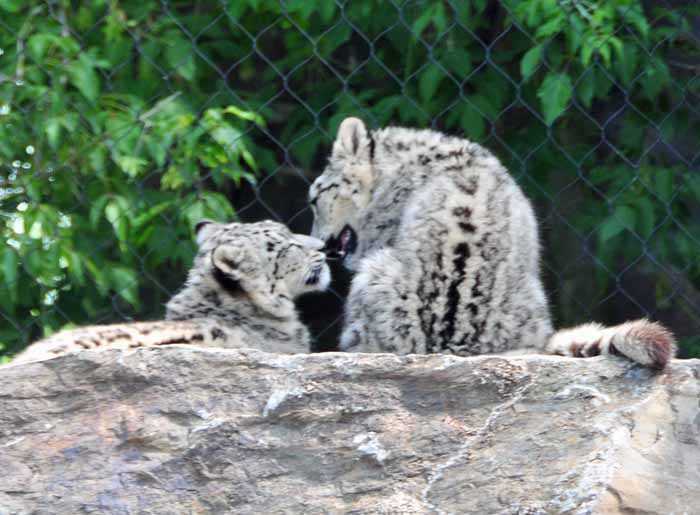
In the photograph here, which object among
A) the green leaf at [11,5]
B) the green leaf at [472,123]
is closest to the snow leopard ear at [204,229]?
the green leaf at [472,123]

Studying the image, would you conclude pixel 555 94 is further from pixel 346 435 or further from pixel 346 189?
pixel 346 435

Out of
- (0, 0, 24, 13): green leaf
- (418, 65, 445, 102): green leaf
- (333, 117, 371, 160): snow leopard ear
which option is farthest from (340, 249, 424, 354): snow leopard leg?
(0, 0, 24, 13): green leaf

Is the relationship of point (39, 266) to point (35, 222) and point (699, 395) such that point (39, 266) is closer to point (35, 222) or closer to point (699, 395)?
point (35, 222)

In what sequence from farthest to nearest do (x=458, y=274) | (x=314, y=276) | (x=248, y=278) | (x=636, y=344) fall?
(x=314, y=276) → (x=248, y=278) → (x=458, y=274) → (x=636, y=344)

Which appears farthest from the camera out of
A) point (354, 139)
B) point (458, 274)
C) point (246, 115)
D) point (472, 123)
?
point (472, 123)

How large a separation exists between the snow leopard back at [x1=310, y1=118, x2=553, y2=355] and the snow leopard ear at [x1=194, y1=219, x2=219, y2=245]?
432 mm

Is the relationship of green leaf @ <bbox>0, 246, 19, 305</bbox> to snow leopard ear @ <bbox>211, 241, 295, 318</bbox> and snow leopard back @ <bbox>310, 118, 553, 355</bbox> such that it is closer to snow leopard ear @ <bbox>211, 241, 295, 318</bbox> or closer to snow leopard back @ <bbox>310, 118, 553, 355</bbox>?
snow leopard ear @ <bbox>211, 241, 295, 318</bbox>

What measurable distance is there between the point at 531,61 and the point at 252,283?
3.51ft

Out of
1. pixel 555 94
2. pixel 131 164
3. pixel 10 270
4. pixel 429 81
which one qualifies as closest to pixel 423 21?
pixel 429 81

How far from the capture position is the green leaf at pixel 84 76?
428 cm

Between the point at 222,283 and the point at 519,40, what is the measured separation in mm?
1296

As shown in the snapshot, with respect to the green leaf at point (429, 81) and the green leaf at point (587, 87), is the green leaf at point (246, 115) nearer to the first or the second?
the green leaf at point (429, 81)

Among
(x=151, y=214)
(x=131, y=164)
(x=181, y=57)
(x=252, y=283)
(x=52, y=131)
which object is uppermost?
(x=181, y=57)

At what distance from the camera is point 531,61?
421 centimetres
